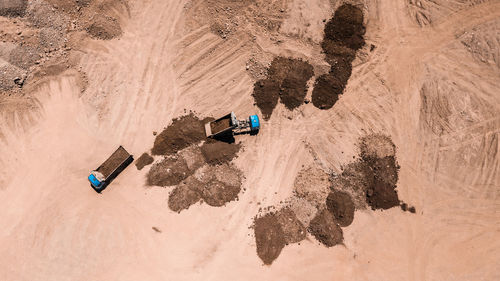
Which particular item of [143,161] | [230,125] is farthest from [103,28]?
[230,125]

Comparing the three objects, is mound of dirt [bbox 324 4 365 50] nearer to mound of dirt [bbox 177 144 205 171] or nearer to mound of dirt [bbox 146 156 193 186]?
mound of dirt [bbox 177 144 205 171]

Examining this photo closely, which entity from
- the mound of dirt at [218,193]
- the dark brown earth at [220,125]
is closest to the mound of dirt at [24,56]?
the dark brown earth at [220,125]

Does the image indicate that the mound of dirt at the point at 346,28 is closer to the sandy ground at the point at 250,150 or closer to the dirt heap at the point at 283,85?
the sandy ground at the point at 250,150

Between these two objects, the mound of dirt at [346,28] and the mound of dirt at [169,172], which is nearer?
the mound of dirt at [169,172]

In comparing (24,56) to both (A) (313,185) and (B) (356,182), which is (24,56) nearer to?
(A) (313,185)

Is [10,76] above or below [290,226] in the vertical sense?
above

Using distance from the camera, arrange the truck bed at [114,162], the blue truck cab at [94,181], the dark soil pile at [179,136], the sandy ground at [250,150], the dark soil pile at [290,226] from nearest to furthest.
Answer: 1. the blue truck cab at [94,181]
2. the sandy ground at [250,150]
3. the dark soil pile at [290,226]
4. the truck bed at [114,162]
5. the dark soil pile at [179,136]
